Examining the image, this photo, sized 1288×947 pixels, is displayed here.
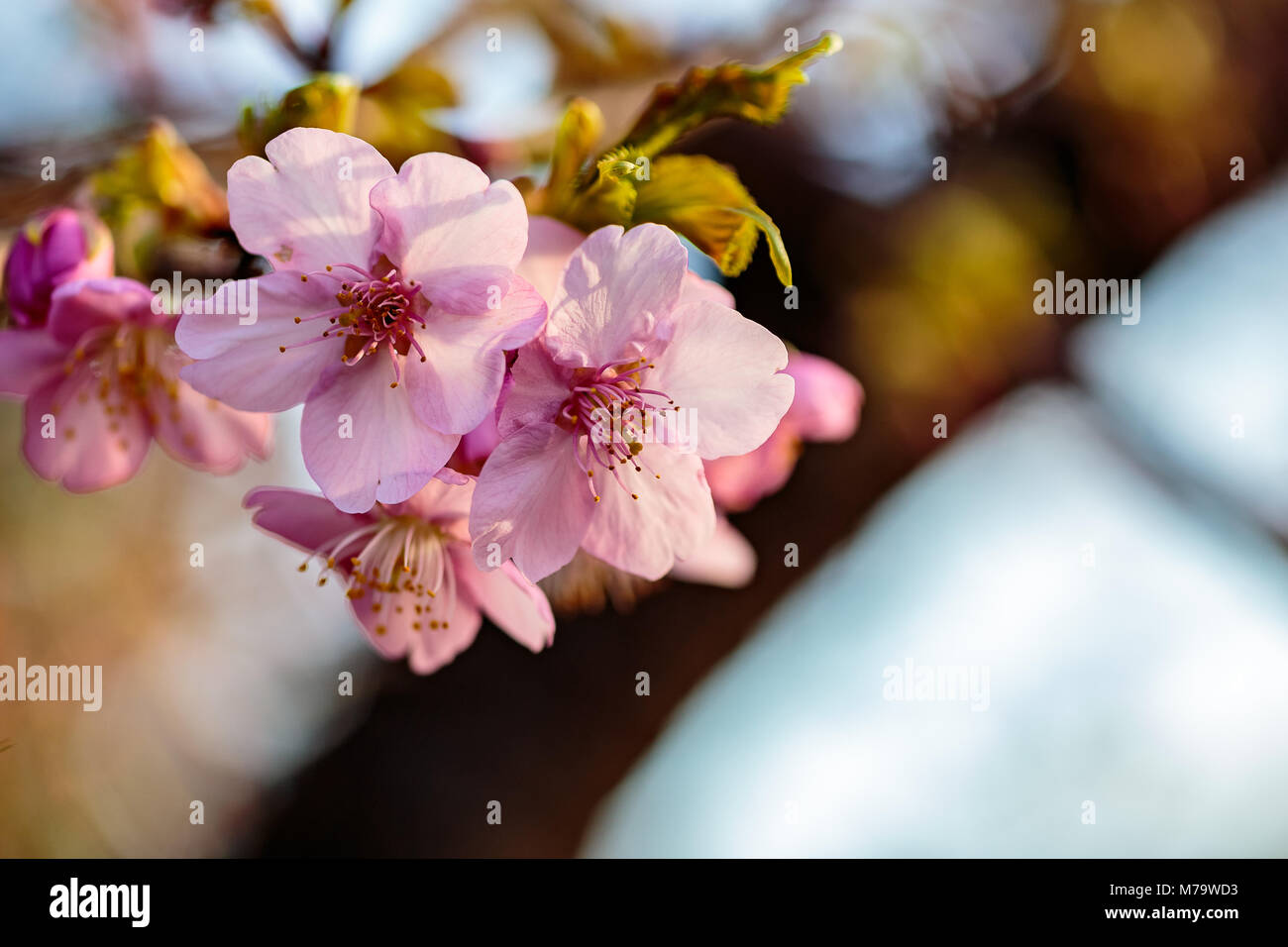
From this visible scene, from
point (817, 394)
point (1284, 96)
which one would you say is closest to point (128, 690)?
point (817, 394)

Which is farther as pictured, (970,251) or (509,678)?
(509,678)

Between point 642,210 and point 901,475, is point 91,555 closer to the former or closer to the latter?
point 901,475

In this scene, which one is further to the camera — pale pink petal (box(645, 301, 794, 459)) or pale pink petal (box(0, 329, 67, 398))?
pale pink petal (box(0, 329, 67, 398))
